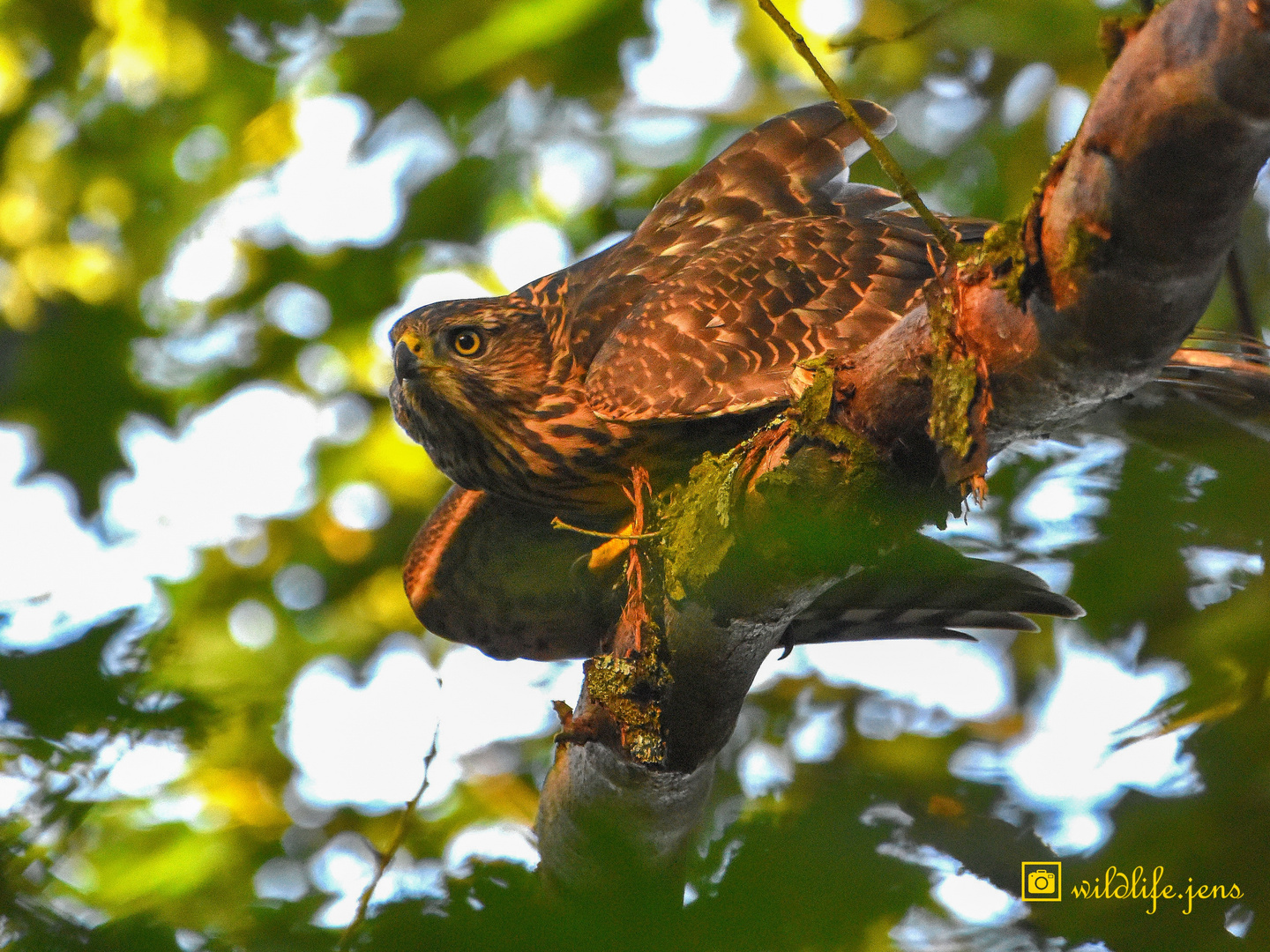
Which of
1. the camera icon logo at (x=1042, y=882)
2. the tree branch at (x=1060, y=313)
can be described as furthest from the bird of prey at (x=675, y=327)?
the camera icon logo at (x=1042, y=882)

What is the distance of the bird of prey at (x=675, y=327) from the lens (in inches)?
135

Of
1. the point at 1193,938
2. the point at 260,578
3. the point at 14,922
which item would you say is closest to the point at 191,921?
the point at 14,922

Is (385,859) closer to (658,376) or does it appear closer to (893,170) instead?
(658,376)

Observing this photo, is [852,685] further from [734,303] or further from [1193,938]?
[1193,938]

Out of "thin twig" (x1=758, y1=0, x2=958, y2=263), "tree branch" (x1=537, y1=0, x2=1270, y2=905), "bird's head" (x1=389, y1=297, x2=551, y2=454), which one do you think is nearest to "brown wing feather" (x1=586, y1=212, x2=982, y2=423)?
"bird's head" (x1=389, y1=297, x2=551, y2=454)

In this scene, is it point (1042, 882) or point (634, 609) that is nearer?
point (1042, 882)

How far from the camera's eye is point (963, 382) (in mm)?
1994

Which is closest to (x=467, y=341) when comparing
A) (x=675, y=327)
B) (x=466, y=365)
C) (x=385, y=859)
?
(x=466, y=365)

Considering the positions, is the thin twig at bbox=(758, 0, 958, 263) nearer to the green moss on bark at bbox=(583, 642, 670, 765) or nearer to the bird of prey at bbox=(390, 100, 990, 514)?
the bird of prey at bbox=(390, 100, 990, 514)

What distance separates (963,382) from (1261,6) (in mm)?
782

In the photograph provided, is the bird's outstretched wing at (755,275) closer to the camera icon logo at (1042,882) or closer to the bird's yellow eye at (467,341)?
the bird's yellow eye at (467,341)

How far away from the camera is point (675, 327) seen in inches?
138

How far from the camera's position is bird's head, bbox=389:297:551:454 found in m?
3.98

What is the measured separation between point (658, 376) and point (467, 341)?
3.35 feet
